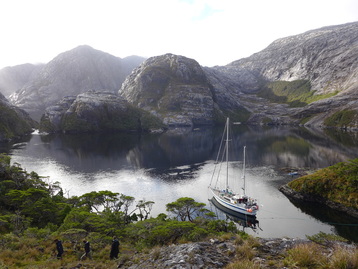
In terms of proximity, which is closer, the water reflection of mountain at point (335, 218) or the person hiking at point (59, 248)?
the person hiking at point (59, 248)

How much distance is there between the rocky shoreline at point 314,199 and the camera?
5681 cm

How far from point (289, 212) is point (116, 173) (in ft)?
241

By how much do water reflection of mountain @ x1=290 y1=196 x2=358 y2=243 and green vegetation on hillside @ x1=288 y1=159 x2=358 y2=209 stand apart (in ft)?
10.5

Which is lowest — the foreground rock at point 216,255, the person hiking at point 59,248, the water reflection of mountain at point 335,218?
the water reflection of mountain at point 335,218

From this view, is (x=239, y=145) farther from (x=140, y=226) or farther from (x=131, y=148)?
(x=140, y=226)

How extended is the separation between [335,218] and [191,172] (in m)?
58.9

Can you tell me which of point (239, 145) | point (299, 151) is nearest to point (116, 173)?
point (239, 145)

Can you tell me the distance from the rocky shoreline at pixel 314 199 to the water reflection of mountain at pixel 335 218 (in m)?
1.00

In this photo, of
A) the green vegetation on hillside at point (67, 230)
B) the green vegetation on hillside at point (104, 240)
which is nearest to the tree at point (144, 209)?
the green vegetation on hillside at point (104, 240)

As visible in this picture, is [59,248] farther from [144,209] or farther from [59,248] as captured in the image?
[144,209]

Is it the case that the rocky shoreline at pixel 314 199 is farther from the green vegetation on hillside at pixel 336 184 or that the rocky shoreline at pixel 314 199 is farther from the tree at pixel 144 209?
the tree at pixel 144 209

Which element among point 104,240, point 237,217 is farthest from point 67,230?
point 237,217

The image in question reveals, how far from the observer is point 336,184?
2490 inches

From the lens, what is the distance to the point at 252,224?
57.8 m
